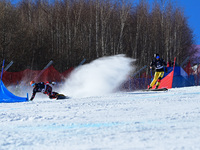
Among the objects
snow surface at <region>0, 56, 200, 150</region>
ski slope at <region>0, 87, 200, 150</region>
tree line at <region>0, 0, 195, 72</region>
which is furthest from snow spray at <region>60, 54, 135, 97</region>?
tree line at <region>0, 0, 195, 72</region>

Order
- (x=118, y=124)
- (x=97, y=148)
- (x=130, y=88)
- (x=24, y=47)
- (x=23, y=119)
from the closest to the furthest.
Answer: (x=97, y=148), (x=118, y=124), (x=23, y=119), (x=130, y=88), (x=24, y=47)

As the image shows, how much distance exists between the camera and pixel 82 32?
101 ft

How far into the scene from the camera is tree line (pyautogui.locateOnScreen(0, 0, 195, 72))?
24656mm

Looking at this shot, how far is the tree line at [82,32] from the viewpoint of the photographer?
24.7m

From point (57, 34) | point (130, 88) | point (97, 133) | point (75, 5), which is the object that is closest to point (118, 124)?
point (97, 133)

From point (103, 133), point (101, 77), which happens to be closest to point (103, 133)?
point (103, 133)

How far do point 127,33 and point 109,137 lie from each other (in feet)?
105

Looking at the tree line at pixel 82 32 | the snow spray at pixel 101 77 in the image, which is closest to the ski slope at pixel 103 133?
the snow spray at pixel 101 77

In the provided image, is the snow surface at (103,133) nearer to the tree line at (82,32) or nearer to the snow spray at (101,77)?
the snow spray at (101,77)

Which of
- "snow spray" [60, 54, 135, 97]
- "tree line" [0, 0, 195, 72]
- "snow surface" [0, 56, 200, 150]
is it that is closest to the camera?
"snow surface" [0, 56, 200, 150]

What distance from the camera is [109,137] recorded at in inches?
126

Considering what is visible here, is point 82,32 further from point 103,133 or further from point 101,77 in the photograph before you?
point 103,133

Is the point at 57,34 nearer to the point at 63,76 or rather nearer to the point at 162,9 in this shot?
the point at 162,9

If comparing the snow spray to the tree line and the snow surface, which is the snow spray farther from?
the tree line
